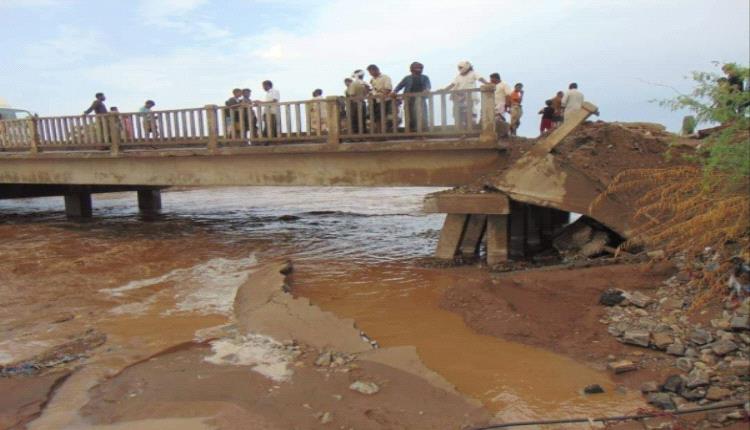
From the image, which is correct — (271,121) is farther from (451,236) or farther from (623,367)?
(623,367)

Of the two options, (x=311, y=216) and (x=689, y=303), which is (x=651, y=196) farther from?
(x=311, y=216)

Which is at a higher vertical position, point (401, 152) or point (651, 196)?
point (401, 152)

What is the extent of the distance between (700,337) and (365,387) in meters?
3.14

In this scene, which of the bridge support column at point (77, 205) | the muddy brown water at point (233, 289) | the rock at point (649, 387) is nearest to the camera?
the rock at point (649, 387)

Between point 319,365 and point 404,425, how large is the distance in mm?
→ 1377

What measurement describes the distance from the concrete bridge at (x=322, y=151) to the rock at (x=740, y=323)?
356 cm

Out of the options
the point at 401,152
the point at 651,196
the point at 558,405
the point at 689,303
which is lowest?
the point at 558,405

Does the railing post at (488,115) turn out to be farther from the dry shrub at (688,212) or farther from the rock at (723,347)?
the rock at (723,347)

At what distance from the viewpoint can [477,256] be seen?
33.5 ft

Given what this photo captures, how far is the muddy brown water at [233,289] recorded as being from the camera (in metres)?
5.21

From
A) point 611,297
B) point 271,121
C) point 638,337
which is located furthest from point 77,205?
point 638,337

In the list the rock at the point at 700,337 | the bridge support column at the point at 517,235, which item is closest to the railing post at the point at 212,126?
the bridge support column at the point at 517,235

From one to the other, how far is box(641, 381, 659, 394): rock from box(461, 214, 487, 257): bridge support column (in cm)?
539

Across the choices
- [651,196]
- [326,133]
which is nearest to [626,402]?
[651,196]
